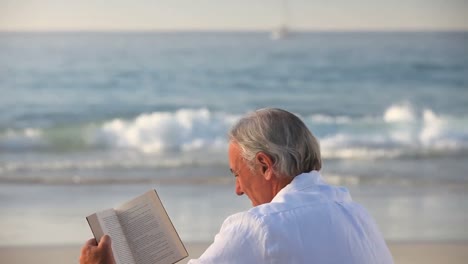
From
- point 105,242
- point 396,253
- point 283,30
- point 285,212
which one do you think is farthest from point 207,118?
point 285,212

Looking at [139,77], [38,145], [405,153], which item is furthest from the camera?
[139,77]

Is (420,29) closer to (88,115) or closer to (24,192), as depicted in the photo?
(88,115)

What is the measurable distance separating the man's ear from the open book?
332 mm

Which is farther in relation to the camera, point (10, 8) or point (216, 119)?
point (10, 8)

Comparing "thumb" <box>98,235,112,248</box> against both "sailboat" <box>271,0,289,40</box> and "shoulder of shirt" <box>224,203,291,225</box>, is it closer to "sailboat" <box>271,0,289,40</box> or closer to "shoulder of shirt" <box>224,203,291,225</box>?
"shoulder of shirt" <box>224,203,291,225</box>

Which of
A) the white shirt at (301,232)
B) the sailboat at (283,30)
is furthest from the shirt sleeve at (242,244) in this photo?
the sailboat at (283,30)

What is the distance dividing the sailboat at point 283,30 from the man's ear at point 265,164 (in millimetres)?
12763

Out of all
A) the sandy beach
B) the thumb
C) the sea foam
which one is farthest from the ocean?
the thumb

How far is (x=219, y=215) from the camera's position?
6.25 meters

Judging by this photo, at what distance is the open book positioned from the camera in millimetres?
2068

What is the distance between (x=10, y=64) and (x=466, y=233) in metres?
10.1

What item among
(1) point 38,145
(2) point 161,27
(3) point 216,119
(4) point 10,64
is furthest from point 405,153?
(4) point 10,64

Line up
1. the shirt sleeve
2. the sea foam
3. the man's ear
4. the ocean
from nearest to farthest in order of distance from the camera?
the shirt sleeve, the man's ear, the ocean, the sea foam

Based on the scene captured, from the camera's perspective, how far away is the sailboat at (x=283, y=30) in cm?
1451
